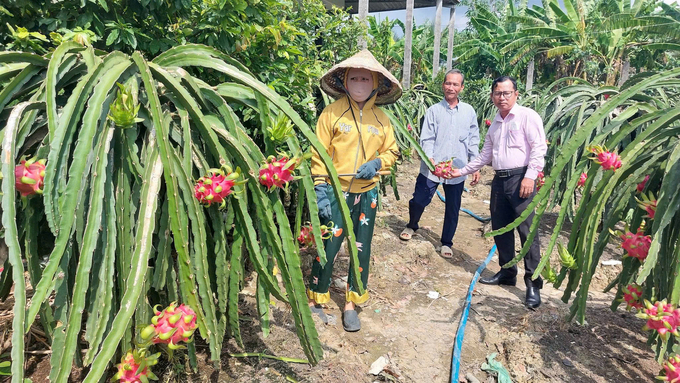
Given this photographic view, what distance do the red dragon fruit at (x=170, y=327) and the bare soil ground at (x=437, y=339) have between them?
766mm

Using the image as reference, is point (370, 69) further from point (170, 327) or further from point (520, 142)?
point (170, 327)

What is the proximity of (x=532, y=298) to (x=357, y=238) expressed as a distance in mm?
1473

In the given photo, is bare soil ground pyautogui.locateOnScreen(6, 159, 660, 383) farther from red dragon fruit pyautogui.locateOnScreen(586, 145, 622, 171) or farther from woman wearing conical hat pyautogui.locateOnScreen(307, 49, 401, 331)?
red dragon fruit pyautogui.locateOnScreen(586, 145, 622, 171)

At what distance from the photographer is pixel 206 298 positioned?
145 cm

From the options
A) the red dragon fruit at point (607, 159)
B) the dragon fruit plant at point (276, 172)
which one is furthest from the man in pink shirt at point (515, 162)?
the dragon fruit plant at point (276, 172)

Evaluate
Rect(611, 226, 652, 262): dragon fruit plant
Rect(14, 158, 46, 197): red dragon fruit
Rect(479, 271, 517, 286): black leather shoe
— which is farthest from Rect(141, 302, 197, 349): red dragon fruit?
Rect(479, 271, 517, 286): black leather shoe

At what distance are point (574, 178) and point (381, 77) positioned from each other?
1.33 metres

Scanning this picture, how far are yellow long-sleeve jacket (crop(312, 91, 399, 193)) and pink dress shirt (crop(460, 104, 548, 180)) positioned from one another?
114 centimetres

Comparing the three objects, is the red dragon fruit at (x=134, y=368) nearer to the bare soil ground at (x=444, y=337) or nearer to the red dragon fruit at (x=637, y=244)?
the bare soil ground at (x=444, y=337)

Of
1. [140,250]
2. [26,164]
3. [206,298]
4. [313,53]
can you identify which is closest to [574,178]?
[206,298]

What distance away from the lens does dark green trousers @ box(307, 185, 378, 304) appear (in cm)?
267

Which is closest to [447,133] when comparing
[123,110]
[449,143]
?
[449,143]

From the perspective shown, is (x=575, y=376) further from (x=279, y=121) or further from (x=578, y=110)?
(x=578, y=110)

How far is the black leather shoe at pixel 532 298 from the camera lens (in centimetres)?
315
